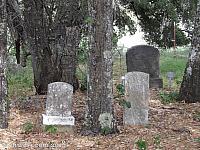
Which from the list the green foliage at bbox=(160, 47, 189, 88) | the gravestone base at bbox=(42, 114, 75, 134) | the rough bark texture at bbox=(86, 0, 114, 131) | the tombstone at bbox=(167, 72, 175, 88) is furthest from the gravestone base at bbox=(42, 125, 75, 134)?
the green foliage at bbox=(160, 47, 189, 88)

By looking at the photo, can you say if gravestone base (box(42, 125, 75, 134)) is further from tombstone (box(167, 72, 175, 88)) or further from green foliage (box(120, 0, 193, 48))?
green foliage (box(120, 0, 193, 48))

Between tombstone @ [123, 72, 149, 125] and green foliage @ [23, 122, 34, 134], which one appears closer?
green foliage @ [23, 122, 34, 134]

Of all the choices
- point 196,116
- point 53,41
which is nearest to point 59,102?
point 196,116

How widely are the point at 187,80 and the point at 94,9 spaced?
4.24m

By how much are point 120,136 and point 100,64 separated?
1.37m

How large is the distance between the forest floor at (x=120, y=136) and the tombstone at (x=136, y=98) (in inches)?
8.3

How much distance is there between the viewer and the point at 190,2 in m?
16.8

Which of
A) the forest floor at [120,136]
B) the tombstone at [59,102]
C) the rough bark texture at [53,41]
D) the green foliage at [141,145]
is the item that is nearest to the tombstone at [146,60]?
the rough bark texture at [53,41]

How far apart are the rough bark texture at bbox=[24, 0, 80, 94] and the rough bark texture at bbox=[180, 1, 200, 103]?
3097 mm

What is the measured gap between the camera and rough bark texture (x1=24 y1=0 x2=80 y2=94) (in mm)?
11367

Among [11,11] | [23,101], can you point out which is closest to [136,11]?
[11,11]

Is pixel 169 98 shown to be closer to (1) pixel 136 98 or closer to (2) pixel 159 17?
(1) pixel 136 98

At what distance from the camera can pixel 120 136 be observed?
7.81 meters

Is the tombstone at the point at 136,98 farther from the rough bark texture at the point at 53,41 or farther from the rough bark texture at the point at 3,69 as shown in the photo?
the rough bark texture at the point at 53,41
